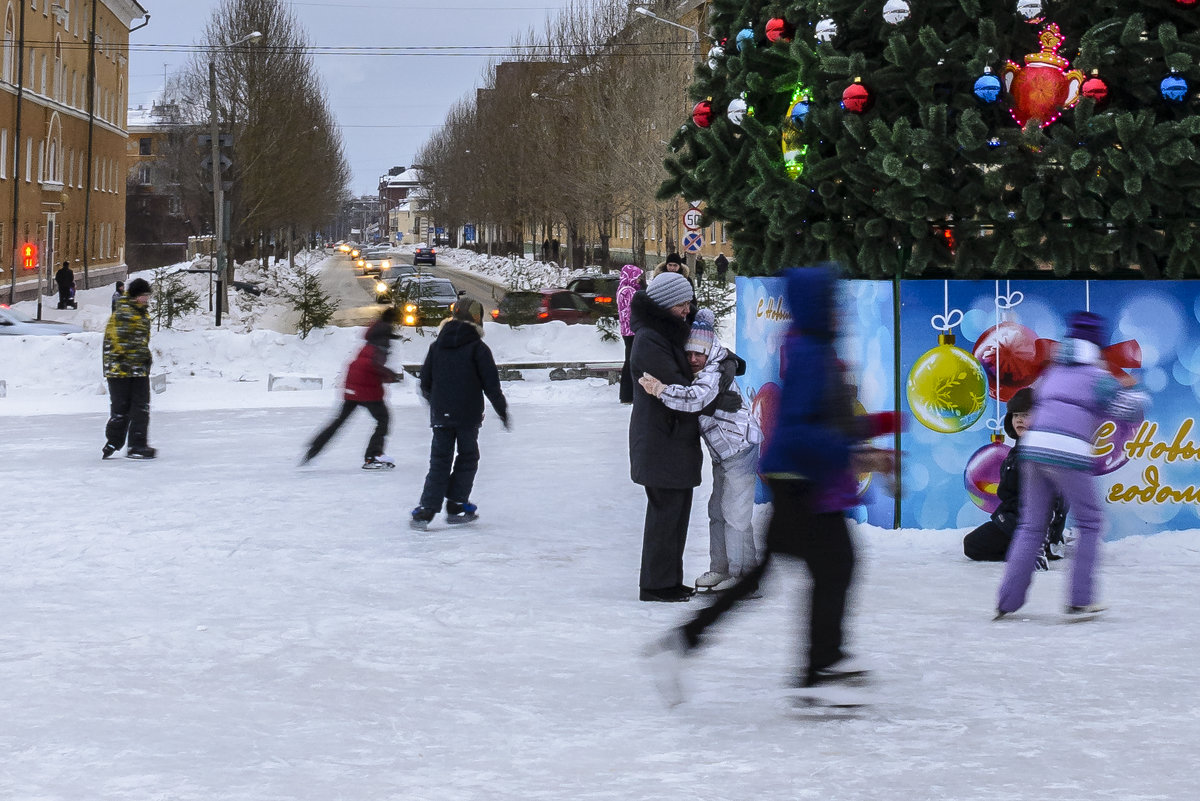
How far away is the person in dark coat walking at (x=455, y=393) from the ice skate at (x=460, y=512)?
0.21 metres

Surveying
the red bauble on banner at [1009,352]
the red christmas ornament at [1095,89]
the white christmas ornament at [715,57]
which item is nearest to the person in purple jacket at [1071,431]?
the red bauble on banner at [1009,352]

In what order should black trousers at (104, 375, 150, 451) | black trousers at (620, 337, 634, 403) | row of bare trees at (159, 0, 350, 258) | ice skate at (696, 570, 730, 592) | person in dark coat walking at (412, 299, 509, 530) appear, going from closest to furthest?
ice skate at (696, 570, 730, 592)
person in dark coat walking at (412, 299, 509, 530)
black trousers at (104, 375, 150, 451)
black trousers at (620, 337, 634, 403)
row of bare trees at (159, 0, 350, 258)

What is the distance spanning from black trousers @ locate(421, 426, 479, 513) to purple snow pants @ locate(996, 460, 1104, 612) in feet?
12.9

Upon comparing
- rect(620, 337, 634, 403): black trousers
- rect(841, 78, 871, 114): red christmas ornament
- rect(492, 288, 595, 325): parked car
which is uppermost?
rect(841, 78, 871, 114): red christmas ornament

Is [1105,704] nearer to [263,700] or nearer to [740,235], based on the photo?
[263,700]

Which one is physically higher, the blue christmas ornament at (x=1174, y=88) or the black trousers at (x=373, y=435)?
the blue christmas ornament at (x=1174, y=88)

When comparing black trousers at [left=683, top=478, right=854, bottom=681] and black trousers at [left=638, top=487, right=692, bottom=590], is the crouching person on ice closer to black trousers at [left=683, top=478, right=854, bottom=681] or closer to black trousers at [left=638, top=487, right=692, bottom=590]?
black trousers at [left=638, top=487, right=692, bottom=590]

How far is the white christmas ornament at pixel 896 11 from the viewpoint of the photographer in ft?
29.7

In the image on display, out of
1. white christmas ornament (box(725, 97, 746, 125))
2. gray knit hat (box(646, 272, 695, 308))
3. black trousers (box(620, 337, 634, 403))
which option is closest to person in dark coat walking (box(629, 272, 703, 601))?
gray knit hat (box(646, 272, 695, 308))

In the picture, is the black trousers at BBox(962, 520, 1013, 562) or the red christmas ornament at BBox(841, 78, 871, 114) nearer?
the black trousers at BBox(962, 520, 1013, 562)

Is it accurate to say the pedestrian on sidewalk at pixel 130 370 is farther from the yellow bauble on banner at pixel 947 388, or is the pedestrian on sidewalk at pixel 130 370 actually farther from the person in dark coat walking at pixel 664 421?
the person in dark coat walking at pixel 664 421

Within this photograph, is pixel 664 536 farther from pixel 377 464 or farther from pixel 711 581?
pixel 377 464

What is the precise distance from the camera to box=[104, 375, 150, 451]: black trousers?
13.4 metres

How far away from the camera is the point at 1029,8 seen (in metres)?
8.99
